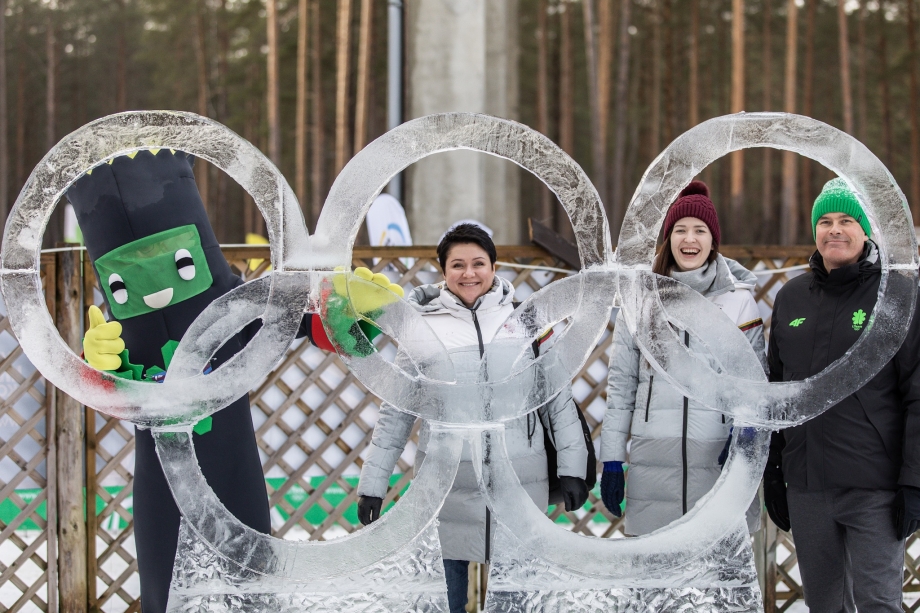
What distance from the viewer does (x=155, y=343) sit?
1.99 meters

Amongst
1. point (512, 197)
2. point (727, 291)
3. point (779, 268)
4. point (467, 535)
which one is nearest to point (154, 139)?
point (467, 535)

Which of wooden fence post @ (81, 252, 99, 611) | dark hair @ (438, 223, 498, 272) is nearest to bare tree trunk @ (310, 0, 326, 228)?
wooden fence post @ (81, 252, 99, 611)

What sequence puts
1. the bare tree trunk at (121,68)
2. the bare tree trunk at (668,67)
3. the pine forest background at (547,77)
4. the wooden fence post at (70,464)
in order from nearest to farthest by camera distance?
the wooden fence post at (70,464) → the pine forest background at (547,77) → the bare tree trunk at (668,67) → the bare tree trunk at (121,68)

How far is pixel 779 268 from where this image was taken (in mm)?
2986

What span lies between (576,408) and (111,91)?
Answer: 77.2 feet

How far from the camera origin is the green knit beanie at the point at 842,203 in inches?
71.4

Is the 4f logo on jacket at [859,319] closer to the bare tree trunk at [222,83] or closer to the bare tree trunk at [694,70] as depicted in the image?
the bare tree trunk at [694,70]

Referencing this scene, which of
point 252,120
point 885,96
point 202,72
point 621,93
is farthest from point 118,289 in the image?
point 252,120

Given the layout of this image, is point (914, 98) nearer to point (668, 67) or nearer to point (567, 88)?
point (668, 67)

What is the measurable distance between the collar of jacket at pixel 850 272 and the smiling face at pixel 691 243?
233 millimetres

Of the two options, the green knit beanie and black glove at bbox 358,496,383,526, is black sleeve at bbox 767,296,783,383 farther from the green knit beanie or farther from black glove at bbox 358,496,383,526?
black glove at bbox 358,496,383,526

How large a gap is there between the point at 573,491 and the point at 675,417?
0.95 feet

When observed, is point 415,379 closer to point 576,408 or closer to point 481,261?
point 481,261

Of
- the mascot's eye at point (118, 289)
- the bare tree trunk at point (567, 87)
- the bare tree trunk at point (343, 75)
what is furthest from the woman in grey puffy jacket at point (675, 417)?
the bare tree trunk at point (567, 87)
